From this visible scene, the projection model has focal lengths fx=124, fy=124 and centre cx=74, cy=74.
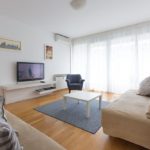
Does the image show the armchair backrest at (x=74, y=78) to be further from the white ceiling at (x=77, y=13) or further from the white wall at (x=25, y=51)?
the white ceiling at (x=77, y=13)

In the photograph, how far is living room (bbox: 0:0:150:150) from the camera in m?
1.68

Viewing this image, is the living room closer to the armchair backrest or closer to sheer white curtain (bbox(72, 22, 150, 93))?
sheer white curtain (bbox(72, 22, 150, 93))

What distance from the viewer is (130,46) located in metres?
4.16

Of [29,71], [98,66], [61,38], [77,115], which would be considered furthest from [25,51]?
[98,66]

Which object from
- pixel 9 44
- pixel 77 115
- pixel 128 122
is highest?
pixel 9 44

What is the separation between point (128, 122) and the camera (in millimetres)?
1594

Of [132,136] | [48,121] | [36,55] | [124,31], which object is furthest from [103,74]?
[132,136]

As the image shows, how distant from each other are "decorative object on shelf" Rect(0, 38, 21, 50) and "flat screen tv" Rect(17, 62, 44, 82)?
1.63 feet

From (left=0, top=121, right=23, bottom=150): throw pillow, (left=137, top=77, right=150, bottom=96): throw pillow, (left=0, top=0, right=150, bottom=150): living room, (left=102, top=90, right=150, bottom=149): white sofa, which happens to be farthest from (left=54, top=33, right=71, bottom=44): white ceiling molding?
(left=0, top=121, right=23, bottom=150): throw pillow

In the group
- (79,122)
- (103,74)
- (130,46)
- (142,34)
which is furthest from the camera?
(103,74)

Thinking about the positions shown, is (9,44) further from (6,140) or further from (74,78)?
(6,140)

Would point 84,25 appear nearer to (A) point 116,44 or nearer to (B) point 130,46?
(A) point 116,44

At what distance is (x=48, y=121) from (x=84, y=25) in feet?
10.3

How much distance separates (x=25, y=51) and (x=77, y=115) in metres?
2.65
